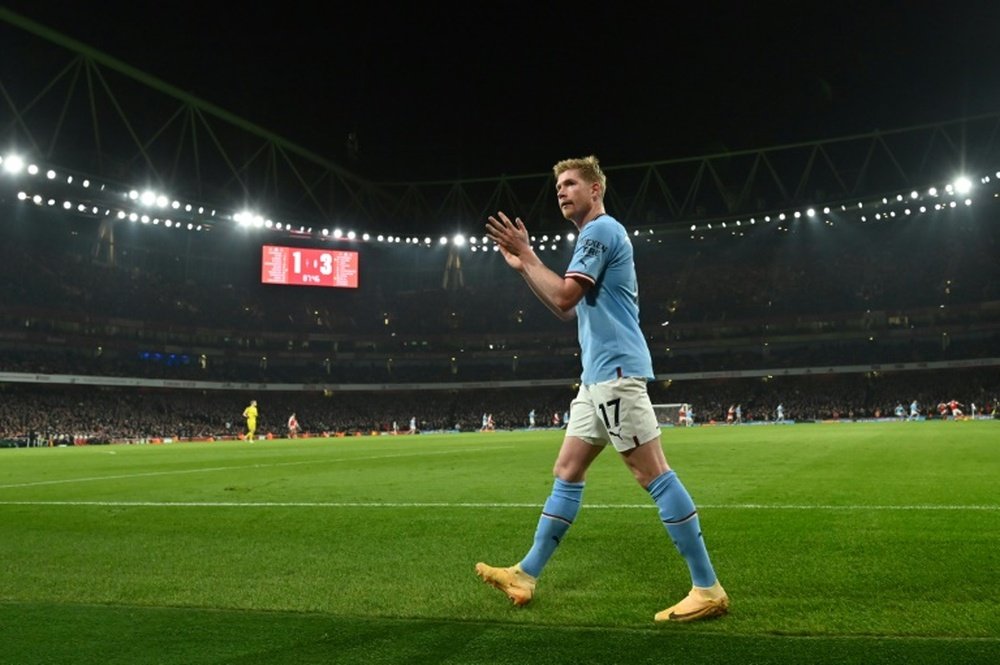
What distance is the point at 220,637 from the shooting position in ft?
12.3

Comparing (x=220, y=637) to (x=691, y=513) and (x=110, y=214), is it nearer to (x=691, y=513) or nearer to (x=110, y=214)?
(x=691, y=513)

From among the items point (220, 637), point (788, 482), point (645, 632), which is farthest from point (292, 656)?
point (788, 482)

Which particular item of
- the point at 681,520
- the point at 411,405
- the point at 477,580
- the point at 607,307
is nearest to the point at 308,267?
the point at 411,405

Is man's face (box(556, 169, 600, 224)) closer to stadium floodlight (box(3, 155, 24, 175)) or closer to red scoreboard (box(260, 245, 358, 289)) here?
stadium floodlight (box(3, 155, 24, 175))

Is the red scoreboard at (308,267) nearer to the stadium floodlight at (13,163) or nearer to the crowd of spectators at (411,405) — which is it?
the crowd of spectators at (411,405)

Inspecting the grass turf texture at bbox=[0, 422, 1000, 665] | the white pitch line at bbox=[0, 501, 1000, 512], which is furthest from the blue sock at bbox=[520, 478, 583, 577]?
the white pitch line at bbox=[0, 501, 1000, 512]

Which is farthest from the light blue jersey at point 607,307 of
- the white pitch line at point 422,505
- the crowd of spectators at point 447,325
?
the crowd of spectators at point 447,325

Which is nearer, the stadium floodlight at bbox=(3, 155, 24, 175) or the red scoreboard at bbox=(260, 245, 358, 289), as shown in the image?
the stadium floodlight at bbox=(3, 155, 24, 175)

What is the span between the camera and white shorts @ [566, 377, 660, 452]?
4.17 m

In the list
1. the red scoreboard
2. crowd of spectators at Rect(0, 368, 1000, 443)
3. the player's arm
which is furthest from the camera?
the red scoreboard

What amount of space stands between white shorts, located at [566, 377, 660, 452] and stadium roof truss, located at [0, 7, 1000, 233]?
36.2 m

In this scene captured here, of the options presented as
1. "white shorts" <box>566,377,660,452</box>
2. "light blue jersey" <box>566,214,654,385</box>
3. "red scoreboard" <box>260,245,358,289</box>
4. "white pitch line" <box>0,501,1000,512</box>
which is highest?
"red scoreboard" <box>260,245,358,289</box>

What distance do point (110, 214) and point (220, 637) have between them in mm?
61015

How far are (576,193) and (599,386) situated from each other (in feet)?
4.02
